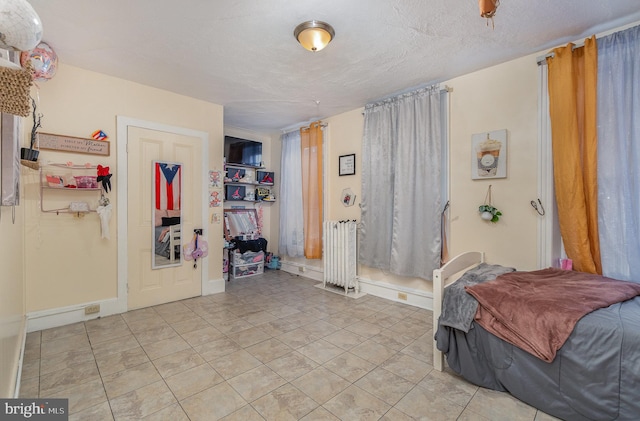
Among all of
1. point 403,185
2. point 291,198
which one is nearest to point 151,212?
point 291,198

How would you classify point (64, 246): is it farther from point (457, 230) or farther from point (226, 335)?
point (457, 230)

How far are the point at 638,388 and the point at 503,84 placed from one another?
7.97 feet

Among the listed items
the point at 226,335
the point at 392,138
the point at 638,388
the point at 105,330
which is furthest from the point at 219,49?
the point at 638,388

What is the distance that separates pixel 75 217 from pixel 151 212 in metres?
0.66

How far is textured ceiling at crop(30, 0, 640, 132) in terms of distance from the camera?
192 centimetres

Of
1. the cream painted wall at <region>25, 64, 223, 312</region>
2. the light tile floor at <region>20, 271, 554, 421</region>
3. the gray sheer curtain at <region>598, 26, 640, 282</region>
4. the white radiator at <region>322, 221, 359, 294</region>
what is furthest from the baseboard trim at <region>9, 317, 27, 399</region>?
the gray sheer curtain at <region>598, 26, 640, 282</region>

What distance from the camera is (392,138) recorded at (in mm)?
3416

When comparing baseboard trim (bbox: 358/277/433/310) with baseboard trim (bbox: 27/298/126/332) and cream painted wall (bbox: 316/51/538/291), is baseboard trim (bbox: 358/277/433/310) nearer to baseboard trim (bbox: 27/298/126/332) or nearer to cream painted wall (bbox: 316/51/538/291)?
cream painted wall (bbox: 316/51/538/291)

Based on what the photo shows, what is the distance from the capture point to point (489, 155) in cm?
272

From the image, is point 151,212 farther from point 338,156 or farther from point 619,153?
point 619,153

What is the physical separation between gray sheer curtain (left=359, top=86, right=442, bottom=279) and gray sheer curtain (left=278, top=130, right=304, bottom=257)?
4.31 ft

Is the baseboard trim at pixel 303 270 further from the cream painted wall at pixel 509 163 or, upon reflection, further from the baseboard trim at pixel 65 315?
the baseboard trim at pixel 65 315

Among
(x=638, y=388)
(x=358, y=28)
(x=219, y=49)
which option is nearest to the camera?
(x=638, y=388)

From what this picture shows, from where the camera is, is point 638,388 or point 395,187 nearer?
point 638,388
